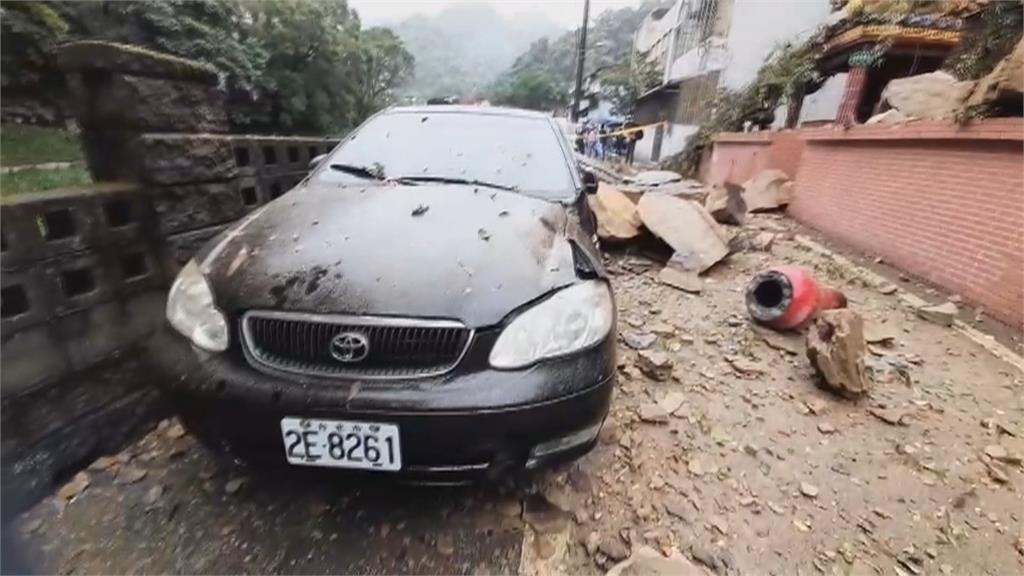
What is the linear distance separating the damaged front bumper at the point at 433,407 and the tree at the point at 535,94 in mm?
47647

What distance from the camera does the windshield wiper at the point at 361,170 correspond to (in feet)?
7.89

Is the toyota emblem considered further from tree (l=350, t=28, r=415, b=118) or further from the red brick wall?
tree (l=350, t=28, r=415, b=118)

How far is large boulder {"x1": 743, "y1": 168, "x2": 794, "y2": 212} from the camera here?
24.1ft

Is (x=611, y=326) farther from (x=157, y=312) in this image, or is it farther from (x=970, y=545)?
(x=157, y=312)

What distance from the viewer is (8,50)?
1721 mm

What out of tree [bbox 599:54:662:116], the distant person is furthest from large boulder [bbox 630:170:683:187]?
tree [bbox 599:54:662:116]

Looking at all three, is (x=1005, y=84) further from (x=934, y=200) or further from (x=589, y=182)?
(x=589, y=182)

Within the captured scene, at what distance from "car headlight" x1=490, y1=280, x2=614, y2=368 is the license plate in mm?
359

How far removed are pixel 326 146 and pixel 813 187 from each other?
594 cm

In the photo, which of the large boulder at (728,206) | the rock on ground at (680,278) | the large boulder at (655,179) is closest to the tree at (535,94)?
the large boulder at (655,179)

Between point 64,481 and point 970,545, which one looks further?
point 64,481

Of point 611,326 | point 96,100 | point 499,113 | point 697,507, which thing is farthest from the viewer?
point 499,113

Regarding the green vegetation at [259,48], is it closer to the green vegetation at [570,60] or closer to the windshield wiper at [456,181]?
the windshield wiper at [456,181]

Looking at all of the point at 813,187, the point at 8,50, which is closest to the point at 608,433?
the point at 8,50
